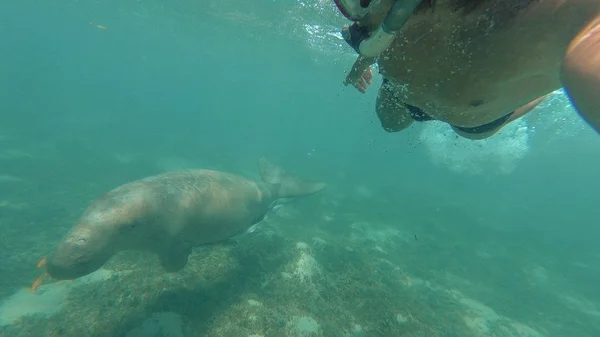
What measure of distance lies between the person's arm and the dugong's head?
6.43 meters

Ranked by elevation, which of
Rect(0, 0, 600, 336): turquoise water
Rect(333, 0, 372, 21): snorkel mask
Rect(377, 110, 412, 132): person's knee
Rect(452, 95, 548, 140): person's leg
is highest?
Rect(333, 0, 372, 21): snorkel mask

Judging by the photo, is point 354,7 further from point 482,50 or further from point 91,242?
point 91,242

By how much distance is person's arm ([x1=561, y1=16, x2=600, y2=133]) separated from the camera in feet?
3.27

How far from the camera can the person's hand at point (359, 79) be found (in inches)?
120

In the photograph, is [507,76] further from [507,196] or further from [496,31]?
[507,196]

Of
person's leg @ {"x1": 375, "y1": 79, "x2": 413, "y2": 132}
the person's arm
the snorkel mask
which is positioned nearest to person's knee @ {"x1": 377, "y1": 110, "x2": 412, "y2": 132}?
person's leg @ {"x1": 375, "y1": 79, "x2": 413, "y2": 132}

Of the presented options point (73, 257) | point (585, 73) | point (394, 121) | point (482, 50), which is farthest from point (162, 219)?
point (585, 73)

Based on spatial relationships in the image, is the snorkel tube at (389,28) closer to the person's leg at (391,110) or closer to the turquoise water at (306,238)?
the person's leg at (391,110)

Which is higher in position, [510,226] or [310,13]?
[310,13]

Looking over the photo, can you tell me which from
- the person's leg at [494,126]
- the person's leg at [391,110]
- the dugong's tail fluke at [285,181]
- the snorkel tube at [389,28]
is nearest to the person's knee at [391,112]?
the person's leg at [391,110]

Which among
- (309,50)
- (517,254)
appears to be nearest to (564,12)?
(517,254)

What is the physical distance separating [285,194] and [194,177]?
200 inches

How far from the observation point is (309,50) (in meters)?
33.1

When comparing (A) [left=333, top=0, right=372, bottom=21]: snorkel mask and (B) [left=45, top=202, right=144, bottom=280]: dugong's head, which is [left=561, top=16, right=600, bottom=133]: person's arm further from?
(B) [left=45, top=202, right=144, bottom=280]: dugong's head
